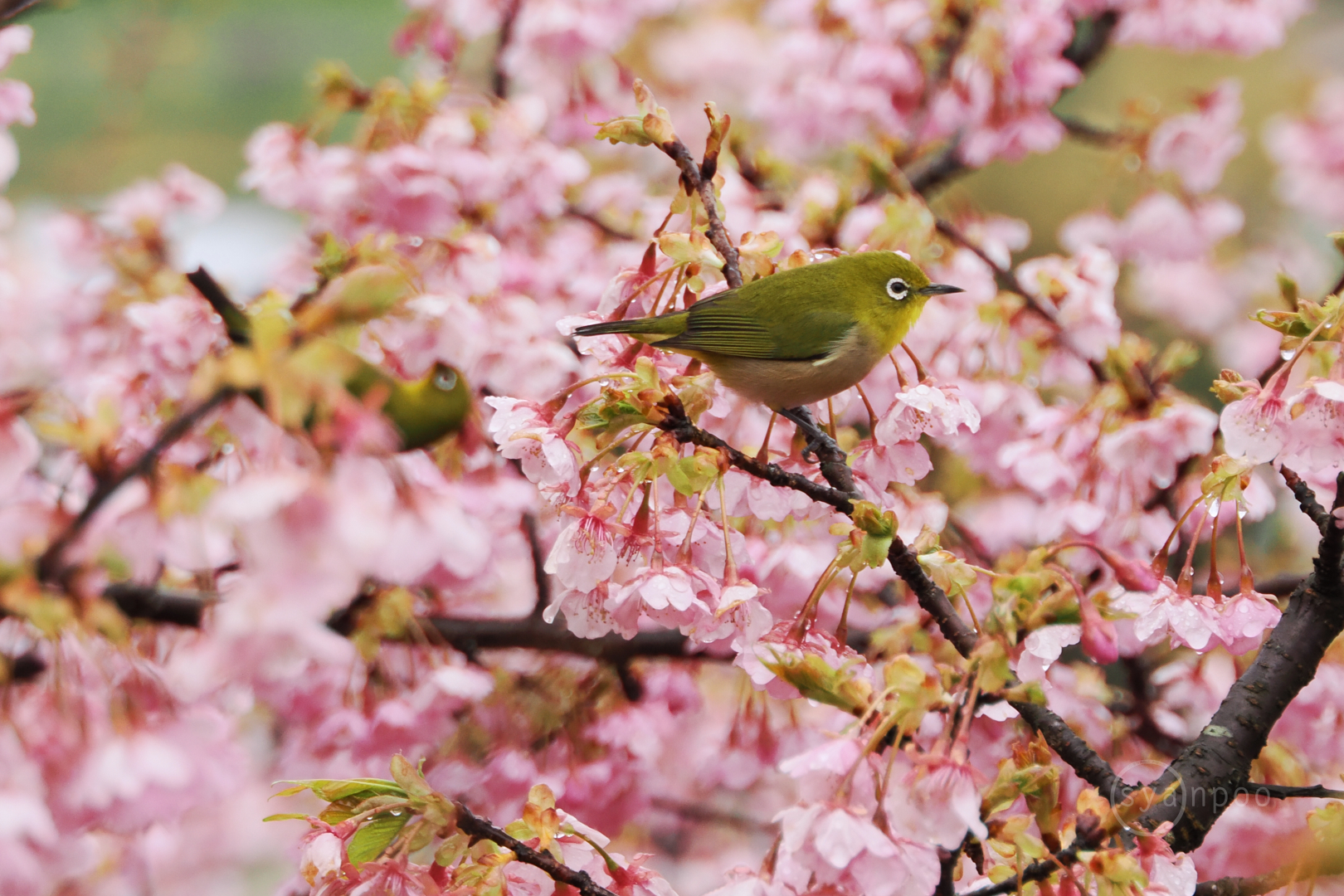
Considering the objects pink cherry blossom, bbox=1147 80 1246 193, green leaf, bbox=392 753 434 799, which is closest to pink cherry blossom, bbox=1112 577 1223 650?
green leaf, bbox=392 753 434 799

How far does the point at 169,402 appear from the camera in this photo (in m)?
1.72

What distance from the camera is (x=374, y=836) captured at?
105cm

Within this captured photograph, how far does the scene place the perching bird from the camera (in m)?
1.36

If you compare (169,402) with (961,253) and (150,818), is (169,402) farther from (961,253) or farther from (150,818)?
(961,253)

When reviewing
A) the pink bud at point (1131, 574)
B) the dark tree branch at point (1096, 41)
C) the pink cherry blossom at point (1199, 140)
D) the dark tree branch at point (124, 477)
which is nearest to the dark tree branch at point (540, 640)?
the pink bud at point (1131, 574)

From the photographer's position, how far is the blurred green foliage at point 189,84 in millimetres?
7215

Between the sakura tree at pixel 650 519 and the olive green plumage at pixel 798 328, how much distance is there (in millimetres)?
46

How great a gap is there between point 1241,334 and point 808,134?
10.9 feet

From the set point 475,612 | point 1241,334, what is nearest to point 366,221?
point 475,612

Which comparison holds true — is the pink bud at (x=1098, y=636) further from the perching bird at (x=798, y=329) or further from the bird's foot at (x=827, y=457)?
the perching bird at (x=798, y=329)

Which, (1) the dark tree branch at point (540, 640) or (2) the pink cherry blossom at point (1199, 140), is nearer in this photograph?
(1) the dark tree branch at point (540, 640)

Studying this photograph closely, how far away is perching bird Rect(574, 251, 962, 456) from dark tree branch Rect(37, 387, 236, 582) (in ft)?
2.19

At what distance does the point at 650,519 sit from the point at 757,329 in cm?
36

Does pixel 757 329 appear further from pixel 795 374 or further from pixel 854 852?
pixel 854 852
